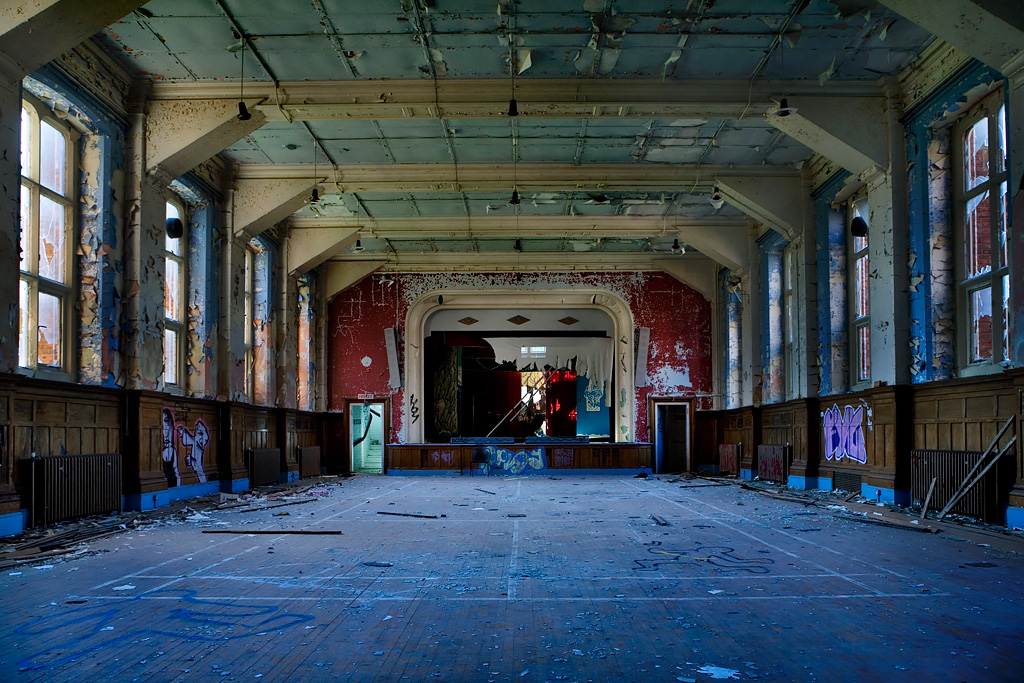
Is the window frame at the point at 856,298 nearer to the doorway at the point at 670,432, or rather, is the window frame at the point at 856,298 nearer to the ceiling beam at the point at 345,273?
the doorway at the point at 670,432

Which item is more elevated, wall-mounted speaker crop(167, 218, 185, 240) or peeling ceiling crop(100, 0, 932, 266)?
peeling ceiling crop(100, 0, 932, 266)

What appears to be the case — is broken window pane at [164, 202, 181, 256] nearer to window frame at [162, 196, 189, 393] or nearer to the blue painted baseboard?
window frame at [162, 196, 189, 393]

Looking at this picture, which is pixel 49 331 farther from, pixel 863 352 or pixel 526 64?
pixel 863 352

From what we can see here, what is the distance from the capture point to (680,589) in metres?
5.00

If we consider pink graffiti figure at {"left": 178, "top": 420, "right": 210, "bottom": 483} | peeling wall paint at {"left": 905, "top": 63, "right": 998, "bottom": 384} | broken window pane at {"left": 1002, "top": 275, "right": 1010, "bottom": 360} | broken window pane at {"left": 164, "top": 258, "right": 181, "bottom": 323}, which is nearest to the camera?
broken window pane at {"left": 1002, "top": 275, "right": 1010, "bottom": 360}

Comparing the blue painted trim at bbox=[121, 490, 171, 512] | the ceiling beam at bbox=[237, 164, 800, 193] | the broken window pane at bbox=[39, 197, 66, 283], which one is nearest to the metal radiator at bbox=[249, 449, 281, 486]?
the blue painted trim at bbox=[121, 490, 171, 512]

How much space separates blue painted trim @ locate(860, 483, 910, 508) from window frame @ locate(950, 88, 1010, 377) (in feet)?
5.81

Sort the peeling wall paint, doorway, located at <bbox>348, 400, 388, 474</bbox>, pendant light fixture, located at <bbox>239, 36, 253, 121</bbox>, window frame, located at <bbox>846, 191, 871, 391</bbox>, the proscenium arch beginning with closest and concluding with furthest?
the peeling wall paint, pendant light fixture, located at <bbox>239, 36, 253, 121</bbox>, window frame, located at <bbox>846, 191, 871, 391</bbox>, the proscenium arch, doorway, located at <bbox>348, 400, 388, 474</bbox>

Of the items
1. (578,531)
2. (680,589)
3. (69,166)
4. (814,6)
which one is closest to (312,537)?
(578,531)

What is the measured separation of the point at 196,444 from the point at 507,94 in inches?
279

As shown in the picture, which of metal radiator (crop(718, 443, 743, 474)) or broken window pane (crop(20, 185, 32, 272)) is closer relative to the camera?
broken window pane (crop(20, 185, 32, 272))

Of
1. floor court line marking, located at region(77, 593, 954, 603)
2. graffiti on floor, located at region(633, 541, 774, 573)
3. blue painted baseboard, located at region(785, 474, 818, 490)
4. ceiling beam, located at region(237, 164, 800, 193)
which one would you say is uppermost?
ceiling beam, located at region(237, 164, 800, 193)

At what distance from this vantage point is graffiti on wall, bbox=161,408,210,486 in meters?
11.1

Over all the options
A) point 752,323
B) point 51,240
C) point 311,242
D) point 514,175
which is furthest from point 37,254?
point 752,323
